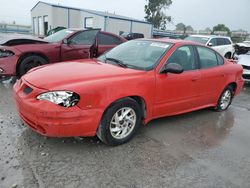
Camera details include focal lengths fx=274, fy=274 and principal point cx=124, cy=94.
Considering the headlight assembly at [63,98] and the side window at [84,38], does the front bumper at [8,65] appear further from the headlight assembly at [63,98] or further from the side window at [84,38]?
the headlight assembly at [63,98]

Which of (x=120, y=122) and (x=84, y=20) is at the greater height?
(x=84, y=20)

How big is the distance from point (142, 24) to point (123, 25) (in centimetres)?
346

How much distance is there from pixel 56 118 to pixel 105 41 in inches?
215

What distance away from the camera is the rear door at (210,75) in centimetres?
515

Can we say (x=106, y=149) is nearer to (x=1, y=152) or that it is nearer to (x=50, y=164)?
(x=50, y=164)

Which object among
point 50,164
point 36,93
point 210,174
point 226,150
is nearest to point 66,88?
point 36,93

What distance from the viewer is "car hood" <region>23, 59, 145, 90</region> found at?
3.55 m

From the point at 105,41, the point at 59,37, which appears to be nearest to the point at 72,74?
the point at 59,37

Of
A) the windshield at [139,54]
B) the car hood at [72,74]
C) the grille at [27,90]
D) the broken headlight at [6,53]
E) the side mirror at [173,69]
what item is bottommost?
the grille at [27,90]

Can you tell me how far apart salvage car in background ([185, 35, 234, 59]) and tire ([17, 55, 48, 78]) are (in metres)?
8.93

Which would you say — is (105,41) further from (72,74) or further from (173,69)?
(72,74)

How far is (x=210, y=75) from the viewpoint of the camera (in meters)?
5.25

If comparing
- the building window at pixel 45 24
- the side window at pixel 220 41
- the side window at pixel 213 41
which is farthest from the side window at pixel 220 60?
the building window at pixel 45 24

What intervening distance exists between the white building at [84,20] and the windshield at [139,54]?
27.1 metres
